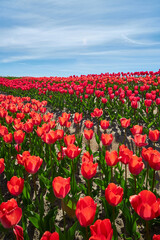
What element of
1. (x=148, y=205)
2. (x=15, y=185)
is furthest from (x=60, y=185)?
(x=148, y=205)

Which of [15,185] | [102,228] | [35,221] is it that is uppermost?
[102,228]

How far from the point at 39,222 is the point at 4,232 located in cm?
64

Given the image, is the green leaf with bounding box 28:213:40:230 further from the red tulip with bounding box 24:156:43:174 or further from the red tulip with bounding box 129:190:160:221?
the red tulip with bounding box 129:190:160:221

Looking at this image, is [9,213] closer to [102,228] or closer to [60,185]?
[60,185]

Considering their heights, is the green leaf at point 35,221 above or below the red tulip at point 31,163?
below

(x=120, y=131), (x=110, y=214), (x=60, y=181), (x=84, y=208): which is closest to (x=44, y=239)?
(x=84, y=208)

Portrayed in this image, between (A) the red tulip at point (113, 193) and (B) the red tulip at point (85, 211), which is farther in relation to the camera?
(A) the red tulip at point (113, 193)

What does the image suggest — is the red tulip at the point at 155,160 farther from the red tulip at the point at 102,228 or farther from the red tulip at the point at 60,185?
the red tulip at the point at 102,228

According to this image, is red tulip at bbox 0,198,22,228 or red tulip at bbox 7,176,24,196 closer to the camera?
red tulip at bbox 0,198,22,228

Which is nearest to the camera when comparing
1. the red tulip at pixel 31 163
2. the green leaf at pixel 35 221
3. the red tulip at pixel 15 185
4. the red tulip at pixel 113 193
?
the red tulip at pixel 113 193

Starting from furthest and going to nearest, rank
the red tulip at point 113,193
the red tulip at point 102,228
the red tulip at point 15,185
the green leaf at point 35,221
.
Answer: the green leaf at point 35,221 < the red tulip at point 15,185 < the red tulip at point 113,193 < the red tulip at point 102,228

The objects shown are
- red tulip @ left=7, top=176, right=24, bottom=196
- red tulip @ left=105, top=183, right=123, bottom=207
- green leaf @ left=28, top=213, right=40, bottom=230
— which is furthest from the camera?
green leaf @ left=28, top=213, right=40, bottom=230

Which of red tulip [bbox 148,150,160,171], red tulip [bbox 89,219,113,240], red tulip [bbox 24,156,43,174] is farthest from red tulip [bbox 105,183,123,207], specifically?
red tulip [bbox 24,156,43,174]

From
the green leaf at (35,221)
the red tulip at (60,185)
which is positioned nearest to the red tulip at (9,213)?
the red tulip at (60,185)
